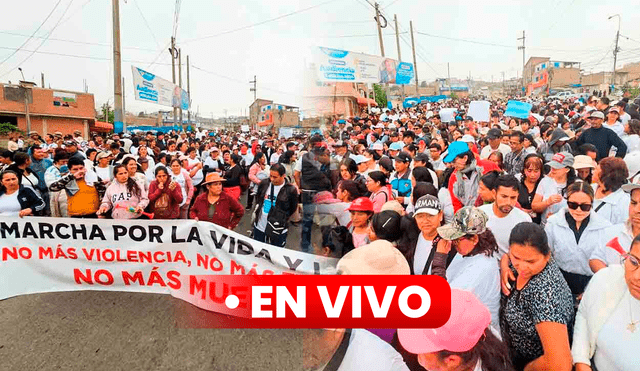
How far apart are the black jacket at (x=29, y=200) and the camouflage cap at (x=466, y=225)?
4550 mm

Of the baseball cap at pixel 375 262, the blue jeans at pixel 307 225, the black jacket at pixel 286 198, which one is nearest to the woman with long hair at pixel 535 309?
the baseball cap at pixel 375 262

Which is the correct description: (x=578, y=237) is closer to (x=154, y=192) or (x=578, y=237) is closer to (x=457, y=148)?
(x=457, y=148)

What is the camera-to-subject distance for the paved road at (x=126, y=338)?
10.7ft

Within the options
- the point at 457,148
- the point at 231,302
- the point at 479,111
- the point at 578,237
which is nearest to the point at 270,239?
the point at 231,302

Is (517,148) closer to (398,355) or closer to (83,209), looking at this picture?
(398,355)

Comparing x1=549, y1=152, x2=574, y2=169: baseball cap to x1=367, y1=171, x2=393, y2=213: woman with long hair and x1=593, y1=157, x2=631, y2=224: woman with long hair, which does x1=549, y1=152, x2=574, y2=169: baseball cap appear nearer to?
x1=593, y1=157, x2=631, y2=224: woman with long hair

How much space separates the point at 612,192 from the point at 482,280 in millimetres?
2030

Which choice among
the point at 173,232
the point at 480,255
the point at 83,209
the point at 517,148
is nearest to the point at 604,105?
the point at 517,148

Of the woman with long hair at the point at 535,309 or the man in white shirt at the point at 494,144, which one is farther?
the man in white shirt at the point at 494,144

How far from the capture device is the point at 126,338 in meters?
3.63

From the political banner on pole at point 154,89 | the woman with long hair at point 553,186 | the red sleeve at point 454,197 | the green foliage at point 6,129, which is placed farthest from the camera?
the green foliage at point 6,129

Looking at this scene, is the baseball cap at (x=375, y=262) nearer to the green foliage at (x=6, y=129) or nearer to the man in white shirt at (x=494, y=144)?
the man in white shirt at (x=494, y=144)

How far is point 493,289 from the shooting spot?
2.24m

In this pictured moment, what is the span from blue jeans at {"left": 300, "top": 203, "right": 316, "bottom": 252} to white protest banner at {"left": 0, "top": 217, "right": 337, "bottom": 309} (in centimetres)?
161
